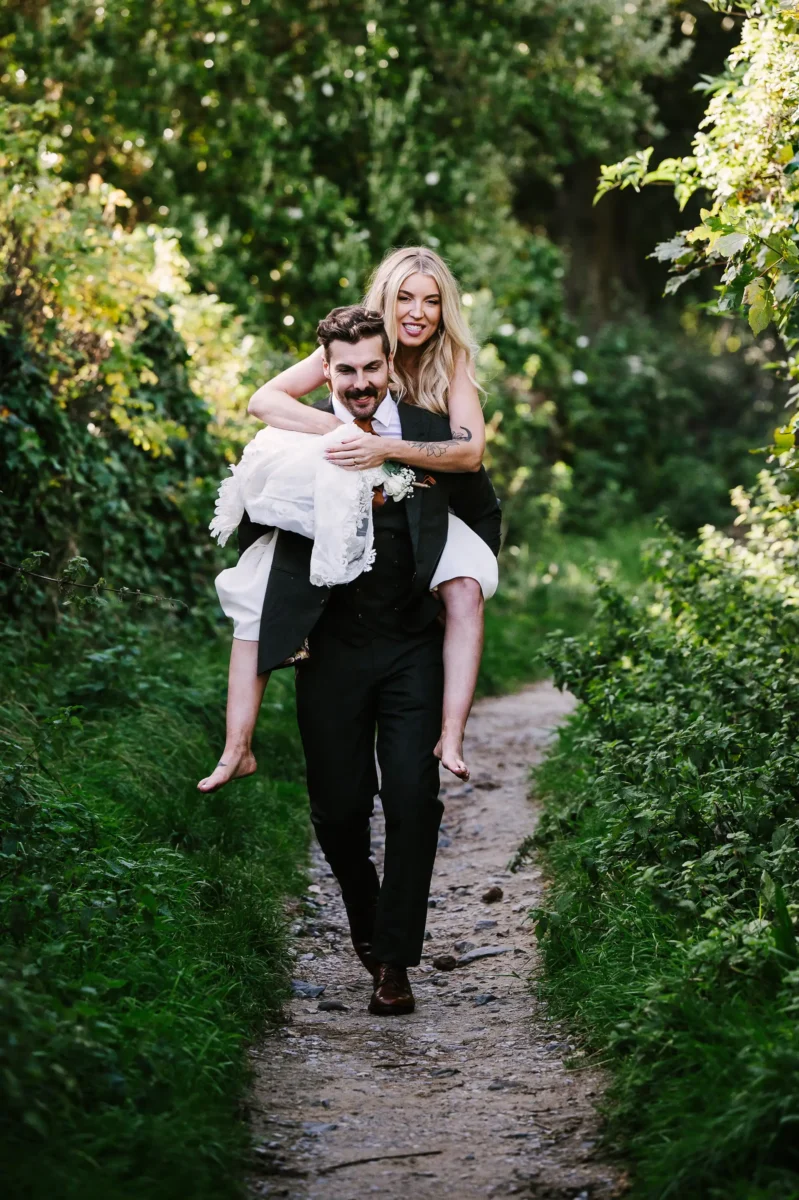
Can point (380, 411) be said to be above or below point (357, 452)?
above

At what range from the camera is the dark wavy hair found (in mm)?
4273

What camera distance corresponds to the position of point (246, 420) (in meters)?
10.0

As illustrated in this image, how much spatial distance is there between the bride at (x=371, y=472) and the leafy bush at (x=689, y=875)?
77cm

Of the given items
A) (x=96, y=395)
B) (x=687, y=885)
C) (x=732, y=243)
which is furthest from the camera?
(x=96, y=395)

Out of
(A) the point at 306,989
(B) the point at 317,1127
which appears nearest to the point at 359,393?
(A) the point at 306,989

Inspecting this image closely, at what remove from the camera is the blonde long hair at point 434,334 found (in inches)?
179

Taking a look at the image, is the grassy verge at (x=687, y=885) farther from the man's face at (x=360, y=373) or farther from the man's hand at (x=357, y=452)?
the man's face at (x=360, y=373)

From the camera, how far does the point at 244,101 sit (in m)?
13.0

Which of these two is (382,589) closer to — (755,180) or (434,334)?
(434,334)

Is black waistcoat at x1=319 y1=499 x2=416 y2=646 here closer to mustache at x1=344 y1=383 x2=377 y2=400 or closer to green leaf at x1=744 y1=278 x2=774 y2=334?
mustache at x1=344 y1=383 x2=377 y2=400

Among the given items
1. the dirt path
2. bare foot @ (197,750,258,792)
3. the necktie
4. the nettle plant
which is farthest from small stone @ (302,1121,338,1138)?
the nettle plant

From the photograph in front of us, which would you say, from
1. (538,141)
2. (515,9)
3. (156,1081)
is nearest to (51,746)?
(156,1081)

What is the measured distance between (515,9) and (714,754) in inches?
421

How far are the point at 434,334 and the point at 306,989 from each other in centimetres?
226
